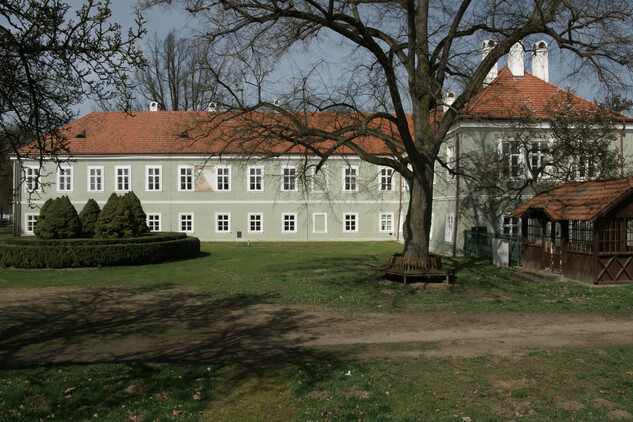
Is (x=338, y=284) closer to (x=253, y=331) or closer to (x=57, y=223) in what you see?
(x=253, y=331)

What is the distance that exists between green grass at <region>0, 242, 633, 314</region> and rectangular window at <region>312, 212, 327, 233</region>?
11132 mm

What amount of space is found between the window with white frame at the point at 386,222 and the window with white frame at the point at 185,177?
13226mm

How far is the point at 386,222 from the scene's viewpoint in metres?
35.8

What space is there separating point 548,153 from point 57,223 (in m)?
20.4

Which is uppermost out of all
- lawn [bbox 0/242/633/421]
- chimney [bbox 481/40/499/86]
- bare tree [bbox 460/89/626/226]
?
chimney [bbox 481/40/499/86]

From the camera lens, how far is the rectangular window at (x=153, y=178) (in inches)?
1384

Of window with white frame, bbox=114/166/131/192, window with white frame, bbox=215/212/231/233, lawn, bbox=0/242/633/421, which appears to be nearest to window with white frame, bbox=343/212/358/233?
window with white frame, bbox=215/212/231/233

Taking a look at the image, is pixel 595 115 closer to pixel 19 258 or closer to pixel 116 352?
pixel 116 352

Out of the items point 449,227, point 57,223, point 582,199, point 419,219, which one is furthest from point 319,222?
point 582,199

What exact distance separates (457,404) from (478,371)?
1.36 meters

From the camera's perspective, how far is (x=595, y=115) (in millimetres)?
19531

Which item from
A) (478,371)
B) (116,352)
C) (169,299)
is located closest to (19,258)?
(169,299)

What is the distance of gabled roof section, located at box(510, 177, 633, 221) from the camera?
48.1 ft

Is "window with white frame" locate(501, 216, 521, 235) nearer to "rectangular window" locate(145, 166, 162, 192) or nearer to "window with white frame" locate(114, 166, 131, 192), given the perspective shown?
"rectangular window" locate(145, 166, 162, 192)
